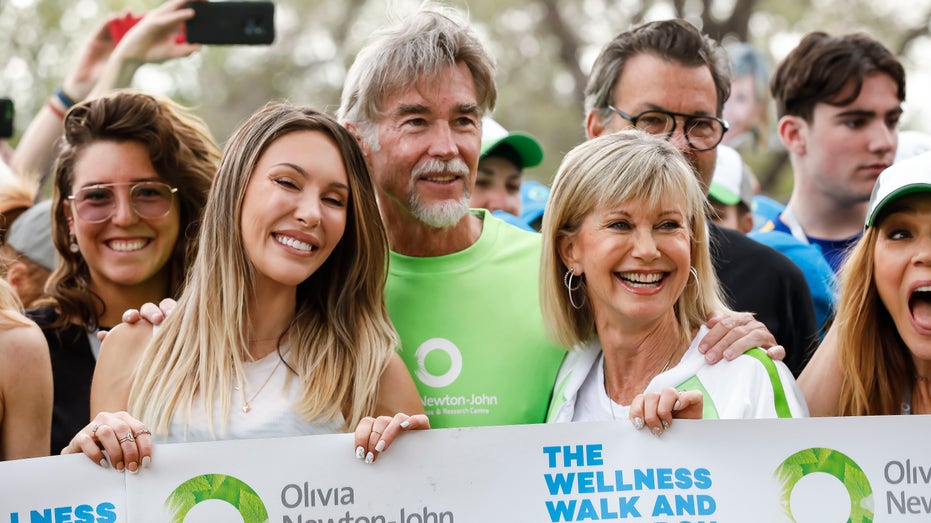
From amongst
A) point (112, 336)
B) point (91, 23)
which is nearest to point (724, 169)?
point (112, 336)

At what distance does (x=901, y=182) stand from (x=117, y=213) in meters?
2.78

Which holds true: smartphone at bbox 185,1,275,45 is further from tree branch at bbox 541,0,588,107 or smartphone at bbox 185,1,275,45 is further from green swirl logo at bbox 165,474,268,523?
tree branch at bbox 541,0,588,107

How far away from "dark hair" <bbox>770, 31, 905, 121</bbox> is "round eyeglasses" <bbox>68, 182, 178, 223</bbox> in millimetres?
3050

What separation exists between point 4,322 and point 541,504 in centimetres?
179

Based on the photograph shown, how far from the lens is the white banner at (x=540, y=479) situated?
11.6 ft

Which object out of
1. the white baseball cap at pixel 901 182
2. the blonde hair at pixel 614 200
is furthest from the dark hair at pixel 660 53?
the white baseball cap at pixel 901 182

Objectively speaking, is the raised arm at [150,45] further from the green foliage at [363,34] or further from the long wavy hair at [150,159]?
the green foliage at [363,34]

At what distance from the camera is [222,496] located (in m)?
3.56

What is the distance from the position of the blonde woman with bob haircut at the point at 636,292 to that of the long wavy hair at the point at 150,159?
1.52m

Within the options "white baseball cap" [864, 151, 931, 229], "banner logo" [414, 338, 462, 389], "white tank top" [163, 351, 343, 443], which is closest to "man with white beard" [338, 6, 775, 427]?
"banner logo" [414, 338, 462, 389]

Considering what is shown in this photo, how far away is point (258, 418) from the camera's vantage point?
3.79m

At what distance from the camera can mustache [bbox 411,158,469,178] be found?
4.43 metres

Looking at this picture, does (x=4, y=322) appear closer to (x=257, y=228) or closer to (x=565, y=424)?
(x=257, y=228)

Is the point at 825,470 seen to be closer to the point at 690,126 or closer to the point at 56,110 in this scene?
the point at 690,126
